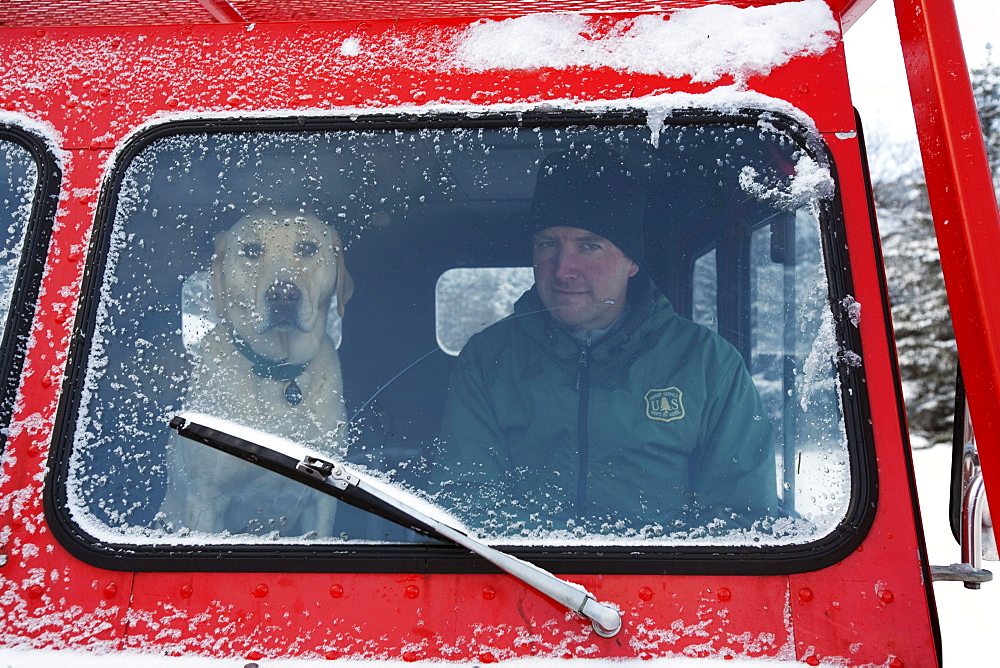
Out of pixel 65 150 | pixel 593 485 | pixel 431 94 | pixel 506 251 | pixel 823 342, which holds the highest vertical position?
pixel 431 94

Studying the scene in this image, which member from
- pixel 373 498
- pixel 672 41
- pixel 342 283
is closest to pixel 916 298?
pixel 672 41

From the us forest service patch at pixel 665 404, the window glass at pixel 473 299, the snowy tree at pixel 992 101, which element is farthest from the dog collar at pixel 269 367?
the snowy tree at pixel 992 101

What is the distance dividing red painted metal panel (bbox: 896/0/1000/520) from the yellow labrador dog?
3.16ft

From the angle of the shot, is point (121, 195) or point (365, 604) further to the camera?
point (121, 195)

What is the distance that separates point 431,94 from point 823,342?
0.80 meters

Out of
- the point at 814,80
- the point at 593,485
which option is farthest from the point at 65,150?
the point at 814,80

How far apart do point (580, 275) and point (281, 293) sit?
0.51 meters

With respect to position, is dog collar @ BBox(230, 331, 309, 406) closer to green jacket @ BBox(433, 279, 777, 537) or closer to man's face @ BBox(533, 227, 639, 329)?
green jacket @ BBox(433, 279, 777, 537)

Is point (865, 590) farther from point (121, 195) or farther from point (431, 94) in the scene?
point (121, 195)

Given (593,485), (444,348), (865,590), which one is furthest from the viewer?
(444,348)

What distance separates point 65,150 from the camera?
152cm

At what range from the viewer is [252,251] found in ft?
4.82

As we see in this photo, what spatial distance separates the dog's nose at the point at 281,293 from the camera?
4.79 feet

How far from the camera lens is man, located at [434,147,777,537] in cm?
134
